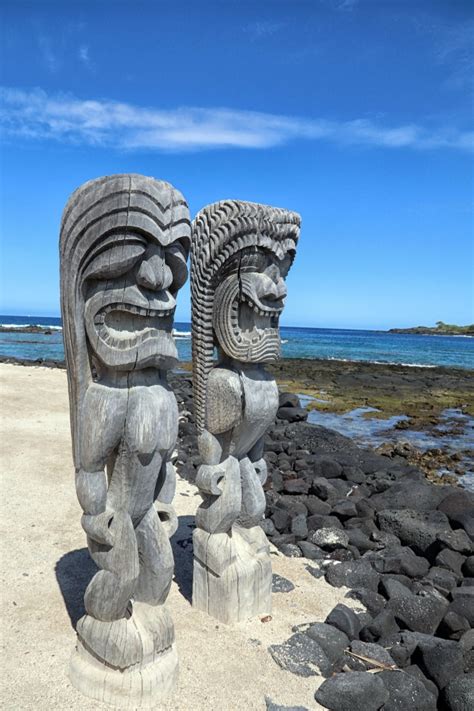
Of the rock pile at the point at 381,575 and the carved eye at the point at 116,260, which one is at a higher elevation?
the carved eye at the point at 116,260

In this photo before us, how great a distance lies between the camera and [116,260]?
10.1 ft

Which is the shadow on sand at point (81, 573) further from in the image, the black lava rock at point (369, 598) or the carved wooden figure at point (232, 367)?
the black lava rock at point (369, 598)

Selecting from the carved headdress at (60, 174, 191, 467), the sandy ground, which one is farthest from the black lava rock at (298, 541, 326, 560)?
the carved headdress at (60, 174, 191, 467)

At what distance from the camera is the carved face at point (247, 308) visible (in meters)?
4.25

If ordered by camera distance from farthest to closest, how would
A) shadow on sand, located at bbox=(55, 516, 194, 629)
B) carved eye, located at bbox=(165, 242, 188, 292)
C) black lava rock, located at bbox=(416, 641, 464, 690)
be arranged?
shadow on sand, located at bbox=(55, 516, 194, 629) < black lava rock, located at bbox=(416, 641, 464, 690) < carved eye, located at bbox=(165, 242, 188, 292)

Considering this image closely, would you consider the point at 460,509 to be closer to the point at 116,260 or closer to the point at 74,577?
the point at 74,577

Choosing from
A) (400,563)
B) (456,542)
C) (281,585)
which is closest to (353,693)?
(281,585)

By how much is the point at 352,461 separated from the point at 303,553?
166 inches

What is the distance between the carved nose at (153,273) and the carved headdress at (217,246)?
1037 mm

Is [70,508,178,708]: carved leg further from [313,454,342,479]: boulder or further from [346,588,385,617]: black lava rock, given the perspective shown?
[313,454,342,479]: boulder

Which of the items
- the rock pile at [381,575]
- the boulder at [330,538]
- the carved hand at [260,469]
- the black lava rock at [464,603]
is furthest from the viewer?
the boulder at [330,538]

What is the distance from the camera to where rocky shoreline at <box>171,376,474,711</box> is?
3.69 m

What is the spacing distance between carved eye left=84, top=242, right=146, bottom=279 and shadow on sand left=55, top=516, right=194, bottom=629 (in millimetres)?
2622

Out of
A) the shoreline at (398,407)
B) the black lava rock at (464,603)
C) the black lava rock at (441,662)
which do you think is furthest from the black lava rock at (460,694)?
the shoreline at (398,407)
